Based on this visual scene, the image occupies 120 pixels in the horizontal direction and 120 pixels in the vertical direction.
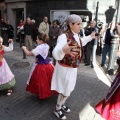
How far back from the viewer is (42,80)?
406 centimetres

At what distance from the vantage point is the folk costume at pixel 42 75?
398 cm

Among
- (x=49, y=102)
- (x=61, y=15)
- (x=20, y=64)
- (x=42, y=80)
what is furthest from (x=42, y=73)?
(x=61, y=15)

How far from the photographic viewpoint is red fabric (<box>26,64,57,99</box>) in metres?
4.04

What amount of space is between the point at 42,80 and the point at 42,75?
0.33 ft

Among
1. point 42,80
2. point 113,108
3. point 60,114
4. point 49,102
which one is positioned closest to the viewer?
point 113,108

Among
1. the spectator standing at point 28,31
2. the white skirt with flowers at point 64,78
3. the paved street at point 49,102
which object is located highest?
the spectator standing at point 28,31

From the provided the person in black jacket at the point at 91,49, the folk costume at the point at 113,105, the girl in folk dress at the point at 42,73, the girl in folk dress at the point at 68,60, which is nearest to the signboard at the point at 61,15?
the person in black jacket at the point at 91,49

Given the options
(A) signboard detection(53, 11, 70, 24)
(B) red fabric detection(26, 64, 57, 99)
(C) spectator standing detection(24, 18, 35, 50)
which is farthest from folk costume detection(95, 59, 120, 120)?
(A) signboard detection(53, 11, 70, 24)

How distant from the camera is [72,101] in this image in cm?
432

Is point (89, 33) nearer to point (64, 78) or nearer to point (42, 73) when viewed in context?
point (42, 73)

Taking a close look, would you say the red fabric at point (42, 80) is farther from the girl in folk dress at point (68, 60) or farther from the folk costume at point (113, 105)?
the folk costume at point (113, 105)

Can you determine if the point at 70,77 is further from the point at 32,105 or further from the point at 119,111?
the point at 32,105

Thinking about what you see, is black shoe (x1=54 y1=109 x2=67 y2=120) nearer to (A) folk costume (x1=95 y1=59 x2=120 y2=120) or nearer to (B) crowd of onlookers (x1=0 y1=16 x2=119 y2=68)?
(A) folk costume (x1=95 y1=59 x2=120 y2=120)

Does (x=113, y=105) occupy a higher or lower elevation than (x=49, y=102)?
higher
